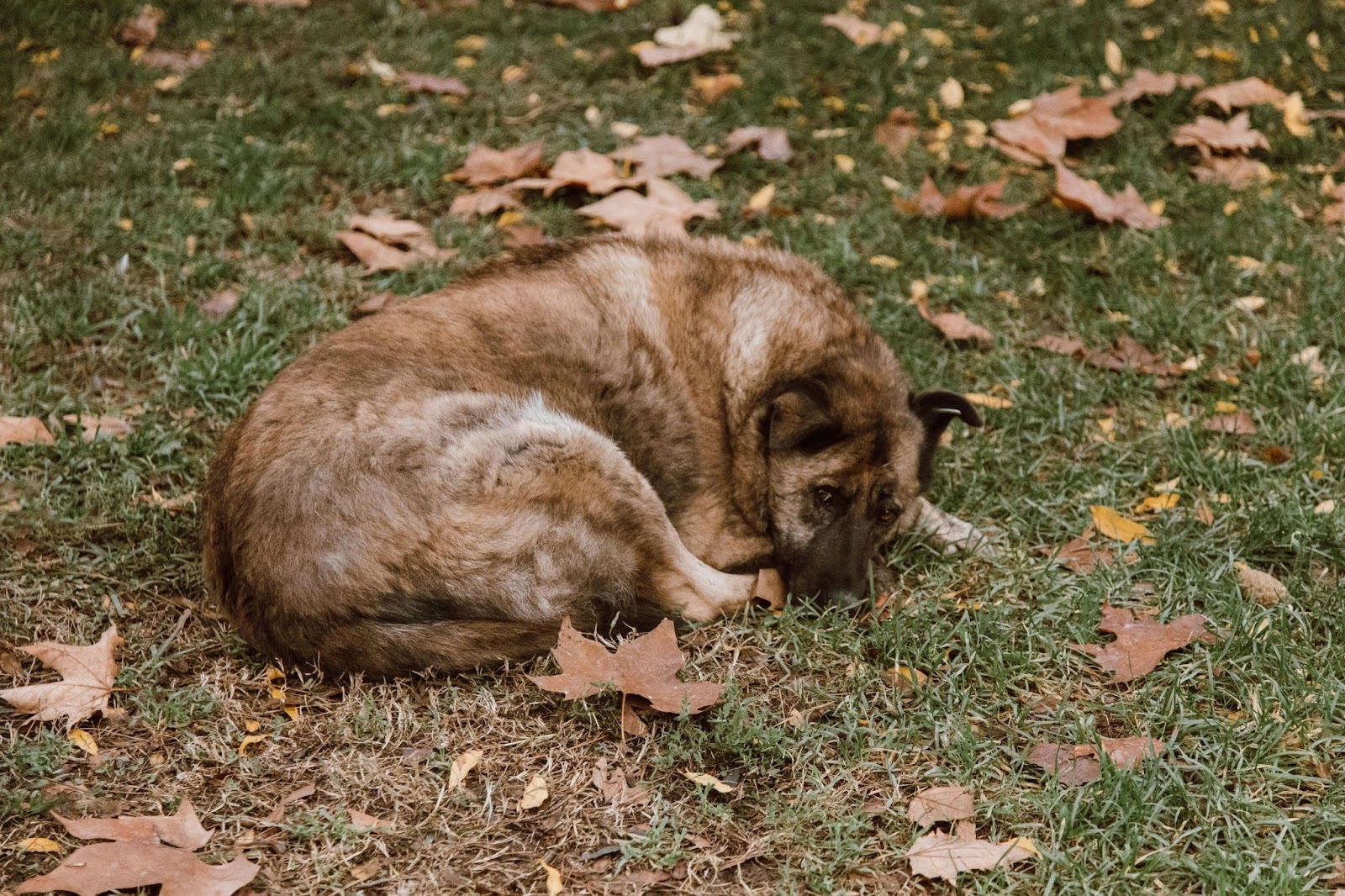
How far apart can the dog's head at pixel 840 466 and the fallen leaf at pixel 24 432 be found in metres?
2.78

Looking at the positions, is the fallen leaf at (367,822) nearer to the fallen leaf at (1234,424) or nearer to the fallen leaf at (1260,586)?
the fallen leaf at (1260,586)

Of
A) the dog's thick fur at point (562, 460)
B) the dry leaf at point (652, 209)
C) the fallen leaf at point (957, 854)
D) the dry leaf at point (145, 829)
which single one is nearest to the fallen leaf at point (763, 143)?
the dry leaf at point (652, 209)

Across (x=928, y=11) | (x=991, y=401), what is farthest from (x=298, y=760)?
(x=928, y=11)

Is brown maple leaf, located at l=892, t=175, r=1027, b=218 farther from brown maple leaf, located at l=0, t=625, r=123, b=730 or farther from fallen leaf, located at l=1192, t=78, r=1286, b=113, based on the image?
brown maple leaf, located at l=0, t=625, r=123, b=730

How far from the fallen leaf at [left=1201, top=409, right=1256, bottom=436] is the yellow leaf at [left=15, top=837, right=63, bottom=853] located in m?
4.36

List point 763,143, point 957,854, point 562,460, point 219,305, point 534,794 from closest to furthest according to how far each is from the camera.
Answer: point 957,854 < point 534,794 < point 562,460 < point 219,305 < point 763,143

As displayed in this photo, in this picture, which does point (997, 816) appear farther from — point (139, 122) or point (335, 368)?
point (139, 122)

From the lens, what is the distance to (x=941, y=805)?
3.21 meters

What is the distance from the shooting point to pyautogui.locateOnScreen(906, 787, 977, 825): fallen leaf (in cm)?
316

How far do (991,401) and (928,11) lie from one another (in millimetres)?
4100

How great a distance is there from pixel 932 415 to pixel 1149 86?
3.67 m

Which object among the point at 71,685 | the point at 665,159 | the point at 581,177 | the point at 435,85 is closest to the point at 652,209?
the point at 581,177

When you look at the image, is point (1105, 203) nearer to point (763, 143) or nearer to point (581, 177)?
point (763, 143)

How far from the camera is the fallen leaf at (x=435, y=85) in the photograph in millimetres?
7059
